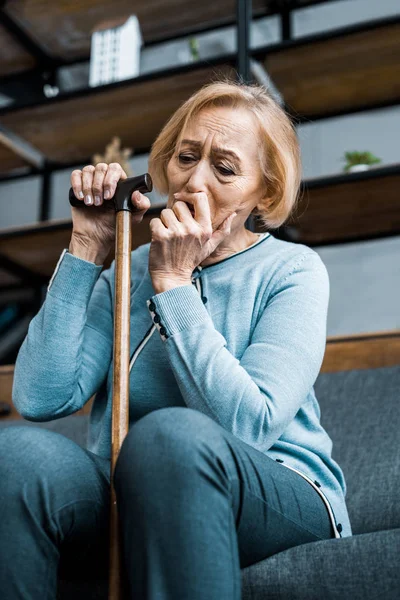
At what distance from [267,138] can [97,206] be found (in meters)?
0.35

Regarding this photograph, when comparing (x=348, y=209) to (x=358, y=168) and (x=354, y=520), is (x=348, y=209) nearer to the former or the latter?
(x=358, y=168)

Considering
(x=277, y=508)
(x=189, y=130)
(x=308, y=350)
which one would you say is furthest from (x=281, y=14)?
(x=277, y=508)

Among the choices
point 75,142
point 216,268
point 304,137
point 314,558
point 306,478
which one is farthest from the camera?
point 75,142

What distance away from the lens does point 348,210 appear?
231 centimetres

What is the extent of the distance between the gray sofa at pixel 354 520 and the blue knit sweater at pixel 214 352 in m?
0.17

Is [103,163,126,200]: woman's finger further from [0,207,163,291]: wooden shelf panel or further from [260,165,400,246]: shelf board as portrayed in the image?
[0,207,163,291]: wooden shelf panel

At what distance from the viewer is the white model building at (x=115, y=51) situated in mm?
2689

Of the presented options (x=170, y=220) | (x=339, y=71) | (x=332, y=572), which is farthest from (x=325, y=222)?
(x=332, y=572)

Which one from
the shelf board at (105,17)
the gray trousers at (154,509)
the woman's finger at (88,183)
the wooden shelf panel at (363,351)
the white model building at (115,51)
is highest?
the shelf board at (105,17)

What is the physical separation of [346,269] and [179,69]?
869 mm

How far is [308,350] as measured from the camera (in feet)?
3.65

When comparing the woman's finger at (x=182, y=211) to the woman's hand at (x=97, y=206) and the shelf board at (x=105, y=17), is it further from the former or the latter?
the shelf board at (x=105, y=17)

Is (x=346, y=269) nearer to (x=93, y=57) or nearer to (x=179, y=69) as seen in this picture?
(x=179, y=69)

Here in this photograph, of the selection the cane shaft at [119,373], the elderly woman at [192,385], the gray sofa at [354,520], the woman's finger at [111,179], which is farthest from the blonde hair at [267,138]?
the gray sofa at [354,520]
